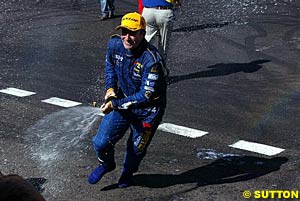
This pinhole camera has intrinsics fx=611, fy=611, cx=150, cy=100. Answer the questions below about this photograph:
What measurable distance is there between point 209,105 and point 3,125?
2.99m

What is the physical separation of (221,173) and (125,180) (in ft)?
3.64

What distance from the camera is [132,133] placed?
6.07 metres

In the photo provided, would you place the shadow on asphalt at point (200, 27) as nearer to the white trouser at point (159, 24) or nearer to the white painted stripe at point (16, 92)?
the white trouser at point (159, 24)

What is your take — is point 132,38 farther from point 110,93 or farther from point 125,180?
point 125,180

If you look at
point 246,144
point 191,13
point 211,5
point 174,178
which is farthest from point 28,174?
point 211,5

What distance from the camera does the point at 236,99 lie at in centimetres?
930

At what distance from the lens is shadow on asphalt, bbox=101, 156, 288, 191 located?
21.2 ft

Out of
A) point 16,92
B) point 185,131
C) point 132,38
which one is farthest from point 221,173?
point 16,92

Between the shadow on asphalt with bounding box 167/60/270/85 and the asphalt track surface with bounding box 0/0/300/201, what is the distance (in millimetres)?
21

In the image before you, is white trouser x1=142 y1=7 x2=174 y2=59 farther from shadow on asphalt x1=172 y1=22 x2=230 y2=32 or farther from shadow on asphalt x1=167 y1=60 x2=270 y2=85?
shadow on asphalt x1=172 y1=22 x2=230 y2=32

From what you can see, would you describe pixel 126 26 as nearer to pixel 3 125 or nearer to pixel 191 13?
pixel 3 125

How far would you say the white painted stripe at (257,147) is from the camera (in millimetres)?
7242

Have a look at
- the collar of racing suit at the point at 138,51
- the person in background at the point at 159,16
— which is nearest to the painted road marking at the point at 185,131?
the person in background at the point at 159,16

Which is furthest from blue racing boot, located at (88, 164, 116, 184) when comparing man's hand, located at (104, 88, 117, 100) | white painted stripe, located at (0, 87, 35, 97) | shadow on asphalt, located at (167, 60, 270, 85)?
shadow on asphalt, located at (167, 60, 270, 85)
